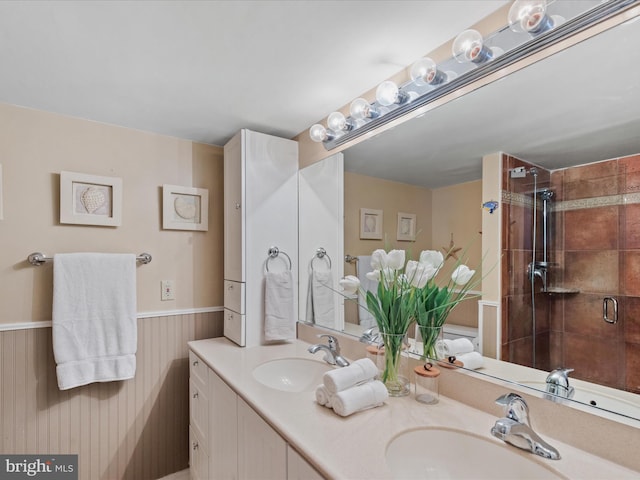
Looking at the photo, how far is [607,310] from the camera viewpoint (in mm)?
867

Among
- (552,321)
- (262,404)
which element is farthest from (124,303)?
(552,321)

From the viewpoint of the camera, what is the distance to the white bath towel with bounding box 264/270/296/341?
1.90 m

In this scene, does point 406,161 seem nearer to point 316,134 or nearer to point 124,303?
point 316,134

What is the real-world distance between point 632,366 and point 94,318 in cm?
214

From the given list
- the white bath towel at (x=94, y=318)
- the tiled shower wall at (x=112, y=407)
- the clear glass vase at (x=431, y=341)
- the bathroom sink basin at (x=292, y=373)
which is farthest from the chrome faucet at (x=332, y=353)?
the white bath towel at (x=94, y=318)

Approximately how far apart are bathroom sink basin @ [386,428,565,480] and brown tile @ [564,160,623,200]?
686 millimetres

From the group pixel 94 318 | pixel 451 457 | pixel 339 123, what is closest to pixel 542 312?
pixel 451 457

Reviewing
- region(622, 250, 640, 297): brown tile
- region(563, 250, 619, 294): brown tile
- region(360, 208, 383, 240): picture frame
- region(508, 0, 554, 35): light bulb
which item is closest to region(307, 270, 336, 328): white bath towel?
region(360, 208, 383, 240): picture frame

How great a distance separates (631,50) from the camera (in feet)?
2.72

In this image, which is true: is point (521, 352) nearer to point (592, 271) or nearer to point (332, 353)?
point (592, 271)

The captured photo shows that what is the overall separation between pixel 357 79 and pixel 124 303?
1.63 meters

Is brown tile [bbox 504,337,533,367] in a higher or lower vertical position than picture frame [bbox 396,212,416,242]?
lower

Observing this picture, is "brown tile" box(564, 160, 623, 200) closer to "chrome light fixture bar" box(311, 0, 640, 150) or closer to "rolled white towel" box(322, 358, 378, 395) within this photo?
"chrome light fixture bar" box(311, 0, 640, 150)

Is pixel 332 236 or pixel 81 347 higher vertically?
pixel 332 236
